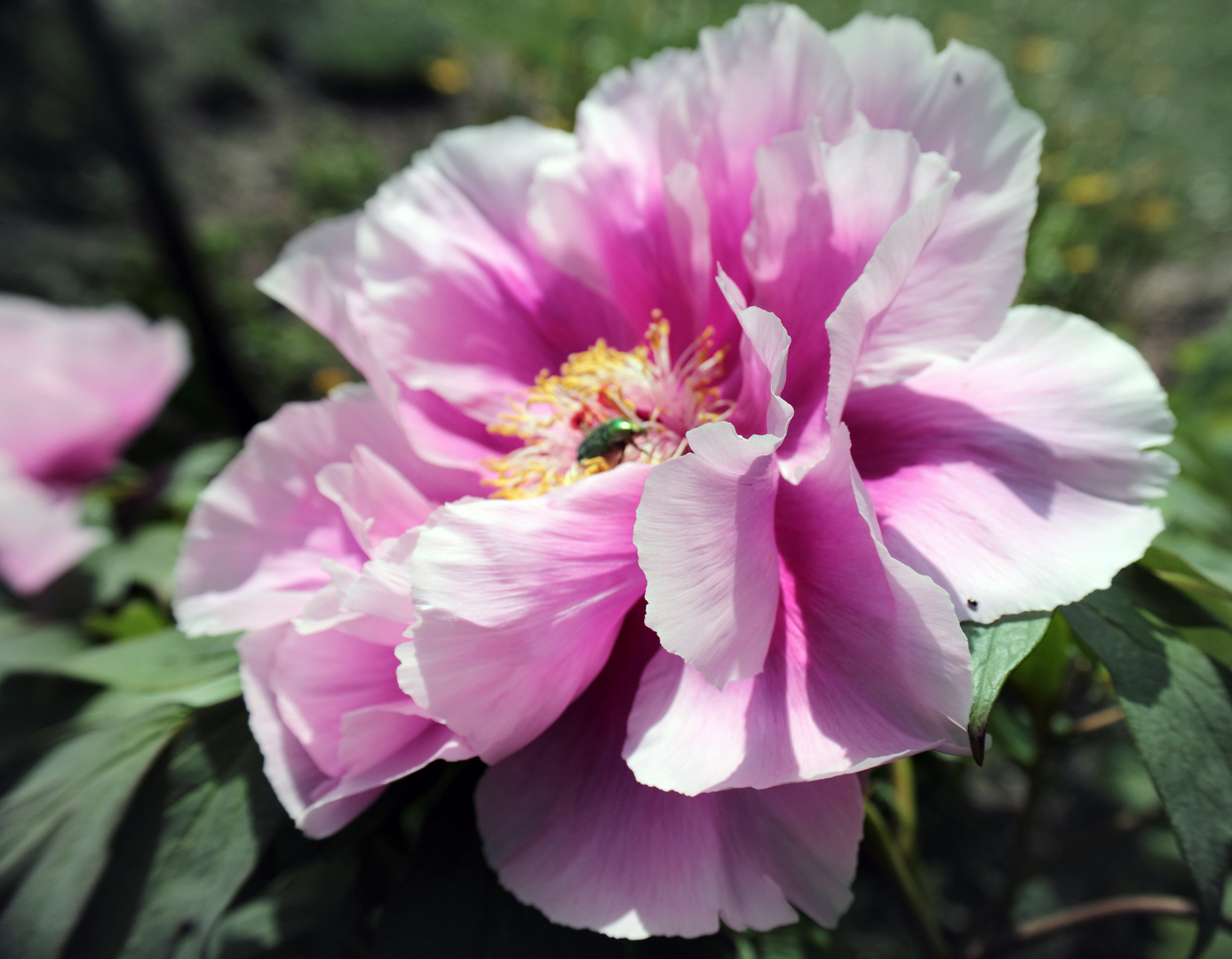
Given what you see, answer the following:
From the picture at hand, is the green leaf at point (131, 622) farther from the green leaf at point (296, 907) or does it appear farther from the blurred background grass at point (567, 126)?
the green leaf at point (296, 907)

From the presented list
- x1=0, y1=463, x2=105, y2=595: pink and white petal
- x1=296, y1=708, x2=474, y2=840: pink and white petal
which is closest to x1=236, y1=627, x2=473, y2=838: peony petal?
x1=296, y1=708, x2=474, y2=840: pink and white petal

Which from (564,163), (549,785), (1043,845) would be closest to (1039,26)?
(1043,845)

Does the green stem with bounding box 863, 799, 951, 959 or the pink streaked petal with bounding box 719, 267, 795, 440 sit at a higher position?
the pink streaked petal with bounding box 719, 267, 795, 440

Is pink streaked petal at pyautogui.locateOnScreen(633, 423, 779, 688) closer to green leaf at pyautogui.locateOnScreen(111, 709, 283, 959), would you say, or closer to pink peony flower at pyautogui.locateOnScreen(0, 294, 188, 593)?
green leaf at pyautogui.locateOnScreen(111, 709, 283, 959)

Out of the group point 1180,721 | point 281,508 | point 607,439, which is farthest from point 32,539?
point 1180,721

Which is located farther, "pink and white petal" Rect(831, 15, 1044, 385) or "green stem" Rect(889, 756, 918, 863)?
"green stem" Rect(889, 756, 918, 863)

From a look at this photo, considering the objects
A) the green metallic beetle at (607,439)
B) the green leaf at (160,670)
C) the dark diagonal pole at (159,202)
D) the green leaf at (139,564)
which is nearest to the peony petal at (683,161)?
Answer: the green metallic beetle at (607,439)

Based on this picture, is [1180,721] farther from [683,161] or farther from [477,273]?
[477,273]

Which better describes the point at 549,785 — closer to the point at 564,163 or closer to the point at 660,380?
the point at 660,380
